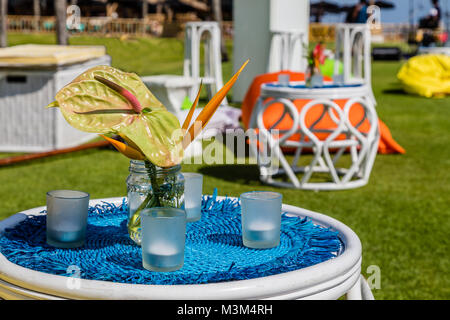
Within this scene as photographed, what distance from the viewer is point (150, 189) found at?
1224mm

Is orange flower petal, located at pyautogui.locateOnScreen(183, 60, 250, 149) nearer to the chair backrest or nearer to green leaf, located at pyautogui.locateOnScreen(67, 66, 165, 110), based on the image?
green leaf, located at pyautogui.locateOnScreen(67, 66, 165, 110)

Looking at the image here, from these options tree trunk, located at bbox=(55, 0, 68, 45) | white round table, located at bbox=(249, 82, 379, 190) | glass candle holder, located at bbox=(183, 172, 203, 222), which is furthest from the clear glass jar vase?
tree trunk, located at bbox=(55, 0, 68, 45)

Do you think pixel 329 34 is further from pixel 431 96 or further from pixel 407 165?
pixel 407 165

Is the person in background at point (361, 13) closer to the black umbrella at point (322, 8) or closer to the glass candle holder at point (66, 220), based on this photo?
the glass candle holder at point (66, 220)

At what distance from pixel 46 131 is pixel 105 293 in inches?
169

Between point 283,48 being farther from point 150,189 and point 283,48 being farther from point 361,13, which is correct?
point 150,189

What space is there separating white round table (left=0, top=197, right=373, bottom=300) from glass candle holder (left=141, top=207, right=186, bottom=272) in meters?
0.10

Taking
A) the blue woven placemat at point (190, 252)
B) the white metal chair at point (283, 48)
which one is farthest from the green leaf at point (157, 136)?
the white metal chair at point (283, 48)

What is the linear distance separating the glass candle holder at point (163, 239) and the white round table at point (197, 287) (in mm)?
96

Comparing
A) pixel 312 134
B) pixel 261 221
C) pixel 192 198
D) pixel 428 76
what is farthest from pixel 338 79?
pixel 428 76

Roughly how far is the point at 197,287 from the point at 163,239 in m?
0.13

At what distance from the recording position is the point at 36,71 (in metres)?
4.93

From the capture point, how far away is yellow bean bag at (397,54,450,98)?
966cm

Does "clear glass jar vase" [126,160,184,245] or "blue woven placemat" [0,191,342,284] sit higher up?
"clear glass jar vase" [126,160,184,245]
